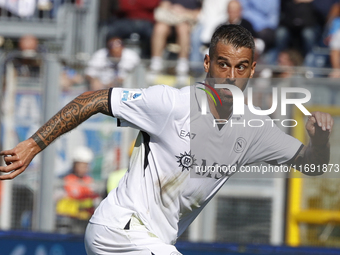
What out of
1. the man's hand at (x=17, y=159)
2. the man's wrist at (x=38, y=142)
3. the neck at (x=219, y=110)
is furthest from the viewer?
the neck at (x=219, y=110)

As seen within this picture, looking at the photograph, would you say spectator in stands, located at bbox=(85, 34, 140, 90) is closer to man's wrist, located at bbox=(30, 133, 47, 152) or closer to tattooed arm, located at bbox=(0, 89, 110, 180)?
tattooed arm, located at bbox=(0, 89, 110, 180)

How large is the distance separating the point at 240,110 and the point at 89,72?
147 inches

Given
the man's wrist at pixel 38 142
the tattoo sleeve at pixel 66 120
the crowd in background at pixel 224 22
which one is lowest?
the man's wrist at pixel 38 142

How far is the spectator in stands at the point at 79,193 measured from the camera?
259 inches

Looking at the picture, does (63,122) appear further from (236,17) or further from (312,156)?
Answer: (236,17)

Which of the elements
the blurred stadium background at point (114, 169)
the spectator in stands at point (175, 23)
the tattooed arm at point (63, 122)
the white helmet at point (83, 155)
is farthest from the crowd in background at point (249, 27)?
the tattooed arm at point (63, 122)

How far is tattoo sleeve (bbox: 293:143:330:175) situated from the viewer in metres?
3.34

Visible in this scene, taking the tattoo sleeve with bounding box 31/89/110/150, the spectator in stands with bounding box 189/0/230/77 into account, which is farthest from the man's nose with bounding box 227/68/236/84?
the spectator in stands with bounding box 189/0/230/77

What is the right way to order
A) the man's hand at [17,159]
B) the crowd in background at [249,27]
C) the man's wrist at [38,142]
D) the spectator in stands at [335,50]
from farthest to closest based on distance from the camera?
the crowd in background at [249,27] → the spectator in stands at [335,50] → the man's wrist at [38,142] → the man's hand at [17,159]

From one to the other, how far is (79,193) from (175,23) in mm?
3282

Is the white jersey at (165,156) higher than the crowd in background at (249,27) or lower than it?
lower

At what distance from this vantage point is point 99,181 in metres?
6.60

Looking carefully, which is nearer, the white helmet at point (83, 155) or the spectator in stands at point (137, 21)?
the white helmet at point (83, 155)

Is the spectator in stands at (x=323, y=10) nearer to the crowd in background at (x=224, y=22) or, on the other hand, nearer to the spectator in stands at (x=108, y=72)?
the crowd in background at (x=224, y=22)
